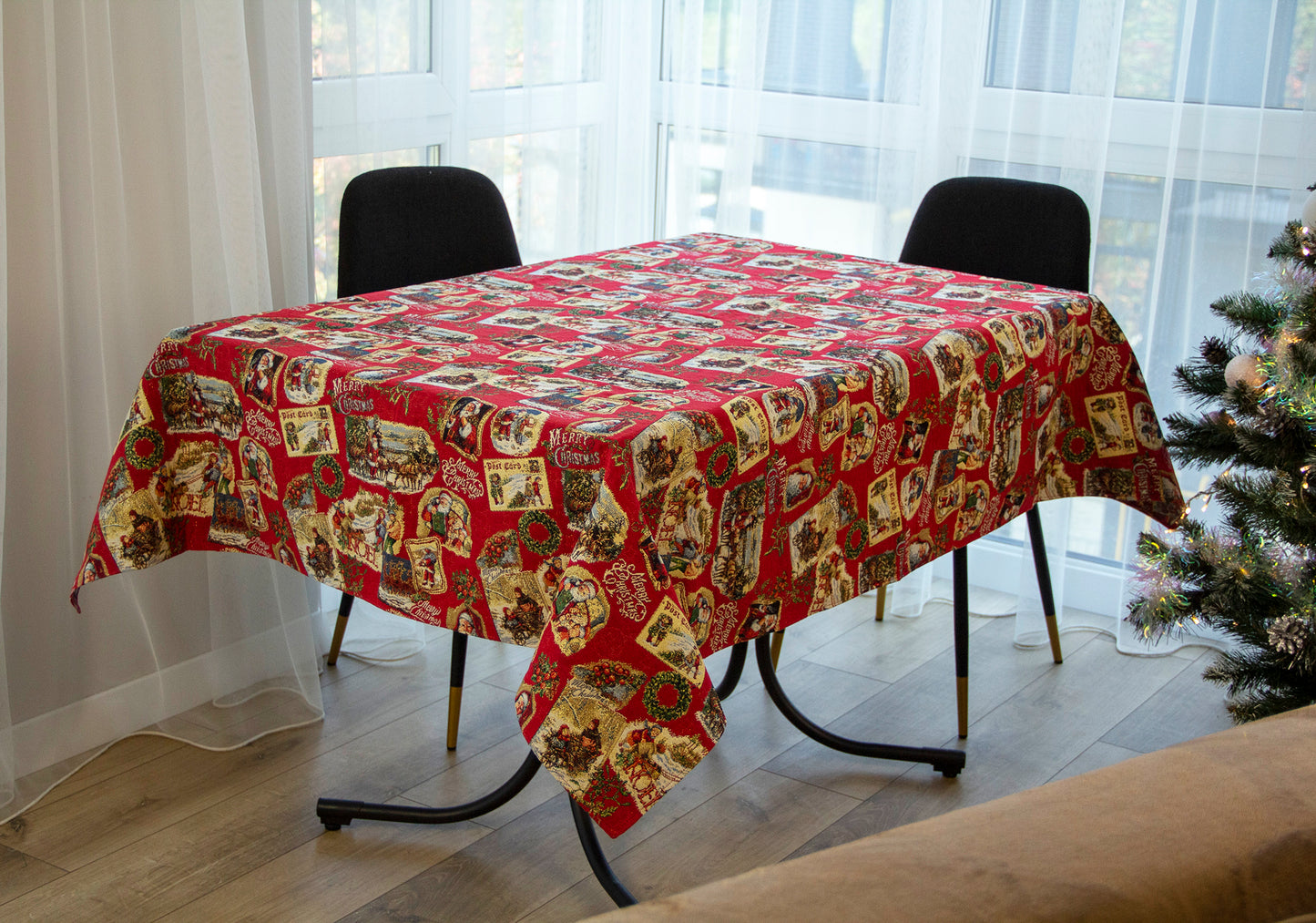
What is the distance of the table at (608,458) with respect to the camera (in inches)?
52.1

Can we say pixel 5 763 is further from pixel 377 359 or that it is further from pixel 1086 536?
pixel 1086 536

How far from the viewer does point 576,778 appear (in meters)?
1.33

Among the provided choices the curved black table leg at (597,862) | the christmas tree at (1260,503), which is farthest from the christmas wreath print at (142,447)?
the christmas tree at (1260,503)

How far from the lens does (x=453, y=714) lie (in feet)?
6.94

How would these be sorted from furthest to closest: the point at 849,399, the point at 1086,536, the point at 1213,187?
the point at 1086,536 → the point at 1213,187 → the point at 849,399

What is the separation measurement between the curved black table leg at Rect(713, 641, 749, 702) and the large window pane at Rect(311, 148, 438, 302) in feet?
3.56

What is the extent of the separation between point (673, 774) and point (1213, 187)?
187cm

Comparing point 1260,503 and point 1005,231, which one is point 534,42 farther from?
point 1260,503

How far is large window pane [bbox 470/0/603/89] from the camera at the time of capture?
9.55ft

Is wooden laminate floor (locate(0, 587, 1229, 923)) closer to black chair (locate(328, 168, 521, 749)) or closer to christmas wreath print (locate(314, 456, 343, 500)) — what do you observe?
black chair (locate(328, 168, 521, 749))

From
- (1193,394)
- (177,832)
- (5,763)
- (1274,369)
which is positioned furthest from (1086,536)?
(5,763)

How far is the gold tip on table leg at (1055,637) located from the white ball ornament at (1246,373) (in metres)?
0.71

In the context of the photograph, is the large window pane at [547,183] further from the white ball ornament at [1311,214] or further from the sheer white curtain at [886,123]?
the white ball ornament at [1311,214]

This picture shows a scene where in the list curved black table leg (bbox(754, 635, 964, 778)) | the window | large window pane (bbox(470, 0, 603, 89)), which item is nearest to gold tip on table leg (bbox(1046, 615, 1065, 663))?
curved black table leg (bbox(754, 635, 964, 778))
